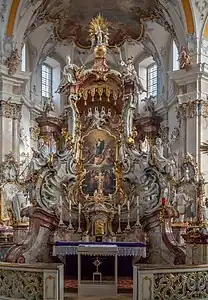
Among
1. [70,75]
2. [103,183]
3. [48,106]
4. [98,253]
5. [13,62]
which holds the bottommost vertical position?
[98,253]

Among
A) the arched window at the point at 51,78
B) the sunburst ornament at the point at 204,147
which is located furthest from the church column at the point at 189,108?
the arched window at the point at 51,78

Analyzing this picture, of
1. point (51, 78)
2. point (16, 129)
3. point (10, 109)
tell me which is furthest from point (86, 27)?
point (16, 129)

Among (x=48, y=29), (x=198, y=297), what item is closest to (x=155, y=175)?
(x=198, y=297)

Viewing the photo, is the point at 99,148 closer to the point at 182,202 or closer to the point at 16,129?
the point at 182,202

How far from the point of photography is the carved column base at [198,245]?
11.0 metres

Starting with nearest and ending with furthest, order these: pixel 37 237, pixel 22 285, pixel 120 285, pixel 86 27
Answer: pixel 22 285
pixel 120 285
pixel 37 237
pixel 86 27

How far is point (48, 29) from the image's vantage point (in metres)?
24.5

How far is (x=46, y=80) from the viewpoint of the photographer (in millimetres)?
26453

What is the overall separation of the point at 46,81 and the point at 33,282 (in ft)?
58.1

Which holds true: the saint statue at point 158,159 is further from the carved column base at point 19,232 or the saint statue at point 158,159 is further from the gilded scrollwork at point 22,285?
the gilded scrollwork at point 22,285

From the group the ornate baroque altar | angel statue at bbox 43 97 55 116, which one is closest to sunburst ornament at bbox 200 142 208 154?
the ornate baroque altar

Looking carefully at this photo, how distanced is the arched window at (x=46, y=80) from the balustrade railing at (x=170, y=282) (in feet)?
56.8

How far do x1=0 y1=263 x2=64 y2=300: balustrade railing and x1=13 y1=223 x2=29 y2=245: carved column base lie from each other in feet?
18.4

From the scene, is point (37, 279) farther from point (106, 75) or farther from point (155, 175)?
point (106, 75)
